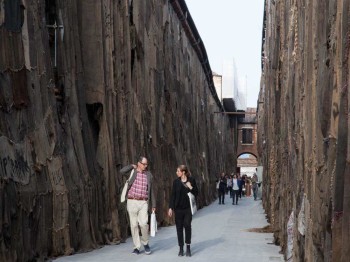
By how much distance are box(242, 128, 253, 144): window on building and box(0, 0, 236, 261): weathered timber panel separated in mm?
56189

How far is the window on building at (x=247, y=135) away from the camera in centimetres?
7741

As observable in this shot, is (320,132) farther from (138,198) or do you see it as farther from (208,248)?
(208,248)

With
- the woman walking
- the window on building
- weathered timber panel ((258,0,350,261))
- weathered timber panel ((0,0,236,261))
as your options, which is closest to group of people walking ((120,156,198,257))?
the woman walking

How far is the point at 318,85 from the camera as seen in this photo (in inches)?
278

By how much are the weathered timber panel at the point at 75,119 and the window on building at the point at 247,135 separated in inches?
2212

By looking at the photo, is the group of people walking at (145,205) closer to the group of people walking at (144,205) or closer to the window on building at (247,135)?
the group of people walking at (144,205)

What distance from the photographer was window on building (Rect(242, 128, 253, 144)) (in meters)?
77.4

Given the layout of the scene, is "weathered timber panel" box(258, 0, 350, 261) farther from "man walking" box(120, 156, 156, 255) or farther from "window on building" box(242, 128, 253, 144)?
"window on building" box(242, 128, 253, 144)

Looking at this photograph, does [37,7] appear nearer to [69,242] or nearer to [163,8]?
Answer: [69,242]

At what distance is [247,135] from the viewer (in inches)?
3068

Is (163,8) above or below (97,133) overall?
above

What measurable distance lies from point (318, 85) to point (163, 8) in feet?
53.0

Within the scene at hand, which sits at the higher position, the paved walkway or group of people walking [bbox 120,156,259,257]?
group of people walking [bbox 120,156,259,257]

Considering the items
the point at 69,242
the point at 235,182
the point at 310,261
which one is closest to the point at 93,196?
the point at 69,242
